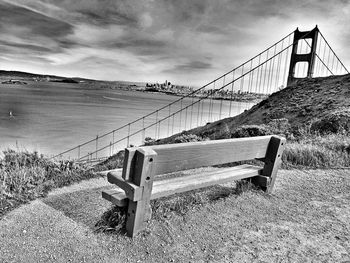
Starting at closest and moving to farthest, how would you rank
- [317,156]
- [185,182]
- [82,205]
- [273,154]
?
[185,182]
[82,205]
[273,154]
[317,156]

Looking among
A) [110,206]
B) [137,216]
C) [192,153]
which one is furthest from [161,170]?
[110,206]

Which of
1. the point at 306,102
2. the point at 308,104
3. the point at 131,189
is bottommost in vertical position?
the point at 131,189

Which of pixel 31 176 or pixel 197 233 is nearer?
pixel 197 233

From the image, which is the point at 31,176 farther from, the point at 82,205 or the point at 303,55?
the point at 303,55

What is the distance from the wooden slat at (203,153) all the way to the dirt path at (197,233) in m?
0.68

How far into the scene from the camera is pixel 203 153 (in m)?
2.85


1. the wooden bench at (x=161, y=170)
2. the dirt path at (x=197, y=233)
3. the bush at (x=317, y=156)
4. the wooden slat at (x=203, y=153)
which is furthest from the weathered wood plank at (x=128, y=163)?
the bush at (x=317, y=156)

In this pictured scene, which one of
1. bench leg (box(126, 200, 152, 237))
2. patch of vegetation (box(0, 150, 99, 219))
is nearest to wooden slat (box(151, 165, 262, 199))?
bench leg (box(126, 200, 152, 237))

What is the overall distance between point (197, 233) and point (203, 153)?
2.79ft

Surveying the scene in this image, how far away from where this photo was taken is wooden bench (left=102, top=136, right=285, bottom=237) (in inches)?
93.9

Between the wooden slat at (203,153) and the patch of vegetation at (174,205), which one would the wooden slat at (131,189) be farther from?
the patch of vegetation at (174,205)

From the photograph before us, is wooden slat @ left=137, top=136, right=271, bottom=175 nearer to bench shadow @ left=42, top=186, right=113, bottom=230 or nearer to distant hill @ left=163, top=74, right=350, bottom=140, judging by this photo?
bench shadow @ left=42, top=186, right=113, bottom=230

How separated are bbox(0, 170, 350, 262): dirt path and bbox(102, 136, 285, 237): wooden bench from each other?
33cm

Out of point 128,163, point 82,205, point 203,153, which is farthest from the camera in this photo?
point 82,205
